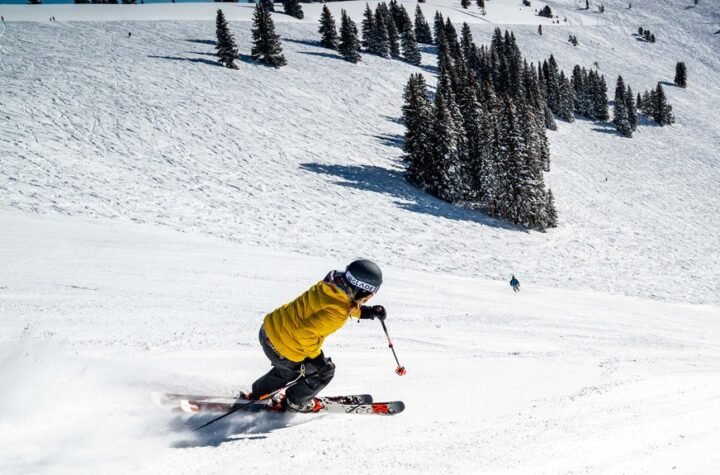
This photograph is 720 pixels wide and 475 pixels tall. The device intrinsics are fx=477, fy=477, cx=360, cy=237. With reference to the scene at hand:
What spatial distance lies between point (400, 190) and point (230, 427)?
29.4 meters

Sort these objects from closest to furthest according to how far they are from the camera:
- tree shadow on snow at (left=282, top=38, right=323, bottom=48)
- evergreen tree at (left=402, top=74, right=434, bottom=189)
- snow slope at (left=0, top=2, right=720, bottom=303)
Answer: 1. snow slope at (left=0, top=2, right=720, bottom=303)
2. evergreen tree at (left=402, top=74, right=434, bottom=189)
3. tree shadow on snow at (left=282, top=38, right=323, bottom=48)

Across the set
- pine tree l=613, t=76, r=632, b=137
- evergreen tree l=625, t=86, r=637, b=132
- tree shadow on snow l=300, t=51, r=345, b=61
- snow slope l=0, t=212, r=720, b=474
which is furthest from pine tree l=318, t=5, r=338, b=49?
snow slope l=0, t=212, r=720, b=474

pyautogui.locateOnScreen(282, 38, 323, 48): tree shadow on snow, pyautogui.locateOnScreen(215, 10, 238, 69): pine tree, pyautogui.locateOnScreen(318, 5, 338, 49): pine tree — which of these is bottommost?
pyautogui.locateOnScreen(215, 10, 238, 69): pine tree

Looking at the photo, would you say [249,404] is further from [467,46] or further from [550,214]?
[467,46]

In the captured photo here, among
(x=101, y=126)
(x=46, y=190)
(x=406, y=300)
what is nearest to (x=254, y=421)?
(x=406, y=300)

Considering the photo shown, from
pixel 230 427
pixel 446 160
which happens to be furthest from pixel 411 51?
pixel 230 427

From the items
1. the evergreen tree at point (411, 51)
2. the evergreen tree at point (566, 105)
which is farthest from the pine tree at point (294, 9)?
the evergreen tree at point (566, 105)

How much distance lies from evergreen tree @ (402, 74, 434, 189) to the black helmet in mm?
31475

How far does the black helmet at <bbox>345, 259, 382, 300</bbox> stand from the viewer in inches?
185

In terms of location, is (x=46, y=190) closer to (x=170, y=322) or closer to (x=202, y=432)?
(x=170, y=322)

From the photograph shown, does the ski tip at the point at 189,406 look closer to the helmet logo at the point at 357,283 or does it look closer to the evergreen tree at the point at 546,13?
the helmet logo at the point at 357,283

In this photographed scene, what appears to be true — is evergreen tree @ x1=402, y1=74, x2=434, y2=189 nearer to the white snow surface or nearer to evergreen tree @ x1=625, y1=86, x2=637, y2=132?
the white snow surface

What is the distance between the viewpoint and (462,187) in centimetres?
3553

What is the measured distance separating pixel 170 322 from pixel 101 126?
27724mm
